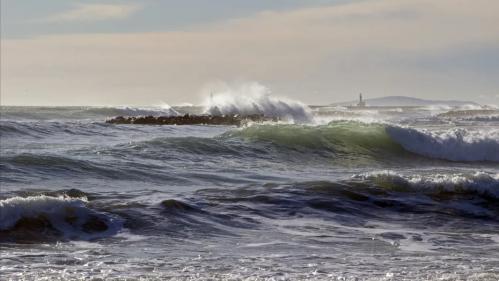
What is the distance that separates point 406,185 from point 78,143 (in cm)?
865

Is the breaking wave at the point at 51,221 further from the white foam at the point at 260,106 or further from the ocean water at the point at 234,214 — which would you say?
the white foam at the point at 260,106

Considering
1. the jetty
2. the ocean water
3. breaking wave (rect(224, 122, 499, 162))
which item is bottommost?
the ocean water

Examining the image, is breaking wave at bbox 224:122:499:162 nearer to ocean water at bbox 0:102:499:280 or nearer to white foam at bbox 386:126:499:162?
white foam at bbox 386:126:499:162

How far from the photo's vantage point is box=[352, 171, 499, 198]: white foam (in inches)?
500

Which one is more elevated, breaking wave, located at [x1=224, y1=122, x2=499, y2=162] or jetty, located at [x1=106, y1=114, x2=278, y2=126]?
jetty, located at [x1=106, y1=114, x2=278, y2=126]

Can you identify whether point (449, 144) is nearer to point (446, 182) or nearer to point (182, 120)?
point (446, 182)

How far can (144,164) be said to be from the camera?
591 inches

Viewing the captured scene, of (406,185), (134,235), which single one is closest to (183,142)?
(406,185)

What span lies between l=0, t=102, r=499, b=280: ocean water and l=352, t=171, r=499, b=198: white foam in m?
0.03

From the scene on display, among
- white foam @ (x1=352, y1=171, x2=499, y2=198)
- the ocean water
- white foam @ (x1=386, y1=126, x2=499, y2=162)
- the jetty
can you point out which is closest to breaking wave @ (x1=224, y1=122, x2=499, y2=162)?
white foam @ (x1=386, y1=126, x2=499, y2=162)

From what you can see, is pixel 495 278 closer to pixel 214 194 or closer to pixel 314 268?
pixel 314 268

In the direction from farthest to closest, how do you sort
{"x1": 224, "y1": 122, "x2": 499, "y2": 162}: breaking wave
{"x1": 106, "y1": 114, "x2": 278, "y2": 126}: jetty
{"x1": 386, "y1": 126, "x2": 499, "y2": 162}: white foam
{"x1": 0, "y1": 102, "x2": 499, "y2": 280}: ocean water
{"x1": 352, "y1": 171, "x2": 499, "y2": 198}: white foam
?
{"x1": 106, "y1": 114, "x2": 278, "y2": 126}: jetty
{"x1": 386, "y1": 126, "x2": 499, "y2": 162}: white foam
{"x1": 224, "y1": 122, "x2": 499, "y2": 162}: breaking wave
{"x1": 352, "y1": 171, "x2": 499, "y2": 198}: white foam
{"x1": 0, "y1": 102, "x2": 499, "y2": 280}: ocean water

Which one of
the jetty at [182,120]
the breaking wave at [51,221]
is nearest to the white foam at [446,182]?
the breaking wave at [51,221]

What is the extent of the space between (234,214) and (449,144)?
1232 centimetres
